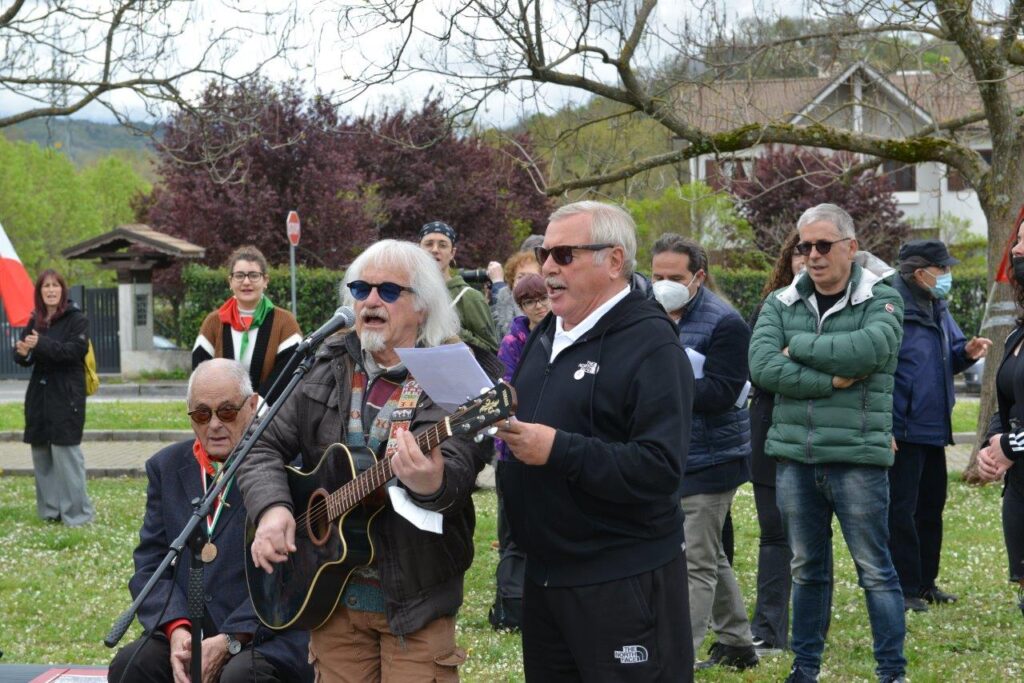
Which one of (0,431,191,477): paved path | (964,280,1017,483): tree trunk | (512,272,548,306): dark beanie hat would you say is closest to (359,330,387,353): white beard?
(512,272,548,306): dark beanie hat

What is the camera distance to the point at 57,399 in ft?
33.8

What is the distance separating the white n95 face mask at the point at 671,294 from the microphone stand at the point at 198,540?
7.47 feet

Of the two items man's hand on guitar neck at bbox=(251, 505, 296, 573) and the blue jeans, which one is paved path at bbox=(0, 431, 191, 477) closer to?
the blue jeans

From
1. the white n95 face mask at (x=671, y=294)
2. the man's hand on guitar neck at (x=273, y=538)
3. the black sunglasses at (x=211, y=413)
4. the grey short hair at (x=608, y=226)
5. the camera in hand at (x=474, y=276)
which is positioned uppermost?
the grey short hair at (x=608, y=226)

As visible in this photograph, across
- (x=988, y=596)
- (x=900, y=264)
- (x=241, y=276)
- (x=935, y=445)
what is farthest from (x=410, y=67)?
(x=988, y=596)

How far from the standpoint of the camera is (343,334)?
162 inches

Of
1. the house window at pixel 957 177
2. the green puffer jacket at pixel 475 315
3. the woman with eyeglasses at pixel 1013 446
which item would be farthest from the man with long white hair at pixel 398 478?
the house window at pixel 957 177

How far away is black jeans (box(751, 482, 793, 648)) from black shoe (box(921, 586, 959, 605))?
61.8 inches

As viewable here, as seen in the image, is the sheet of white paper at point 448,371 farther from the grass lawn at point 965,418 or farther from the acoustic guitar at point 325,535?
the grass lawn at point 965,418

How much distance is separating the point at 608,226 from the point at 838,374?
208cm

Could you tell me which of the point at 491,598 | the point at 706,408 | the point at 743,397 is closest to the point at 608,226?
the point at 706,408

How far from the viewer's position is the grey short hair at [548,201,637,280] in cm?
369

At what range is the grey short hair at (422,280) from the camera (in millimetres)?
3982

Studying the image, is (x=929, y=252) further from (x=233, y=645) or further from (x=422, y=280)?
(x=233, y=645)
